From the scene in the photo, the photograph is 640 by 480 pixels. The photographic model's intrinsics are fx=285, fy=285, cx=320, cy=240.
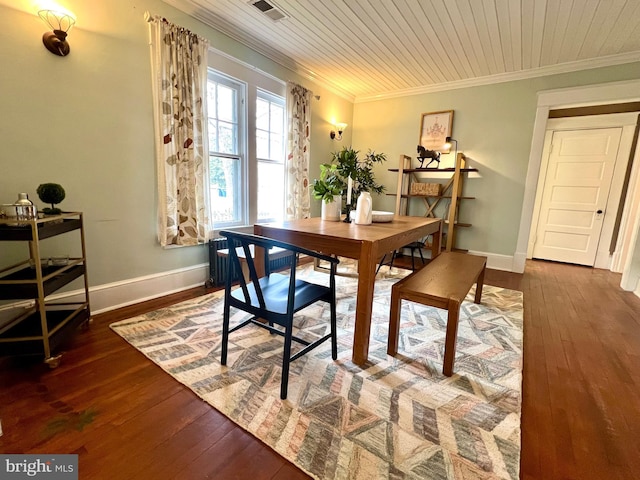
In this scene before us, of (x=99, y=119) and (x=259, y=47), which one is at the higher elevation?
(x=259, y=47)

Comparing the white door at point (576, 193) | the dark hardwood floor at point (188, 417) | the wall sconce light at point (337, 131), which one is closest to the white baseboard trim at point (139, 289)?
the dark hardwood floor at point (188, 417)

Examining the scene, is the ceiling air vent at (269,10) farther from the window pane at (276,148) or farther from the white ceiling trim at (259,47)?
the window pane at (276,148)

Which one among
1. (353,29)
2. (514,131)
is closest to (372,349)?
(353,29)

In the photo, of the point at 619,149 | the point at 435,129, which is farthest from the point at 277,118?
the point at 619,149

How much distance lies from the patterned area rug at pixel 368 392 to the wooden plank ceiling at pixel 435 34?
259 cm

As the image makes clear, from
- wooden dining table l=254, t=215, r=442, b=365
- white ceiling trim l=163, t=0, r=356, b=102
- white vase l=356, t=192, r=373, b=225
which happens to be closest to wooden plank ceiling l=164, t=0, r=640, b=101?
white ceiling trim l=163, t=0, r=356, b=102

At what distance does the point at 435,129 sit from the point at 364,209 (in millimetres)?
2831

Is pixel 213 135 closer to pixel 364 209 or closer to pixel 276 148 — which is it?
pixel 276 148

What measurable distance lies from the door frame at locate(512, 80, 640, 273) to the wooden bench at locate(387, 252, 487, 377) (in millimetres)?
2100

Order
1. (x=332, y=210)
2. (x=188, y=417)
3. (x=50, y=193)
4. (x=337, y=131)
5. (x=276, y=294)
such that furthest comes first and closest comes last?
(x=337, y=131) < (x=332, y=210) < (x=50, y=193) < (x=276, y=294) < (x=188, y=417)

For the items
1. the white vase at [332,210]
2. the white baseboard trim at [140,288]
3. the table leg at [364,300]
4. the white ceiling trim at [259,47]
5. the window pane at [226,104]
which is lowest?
the white baseboard trim at [140,288]

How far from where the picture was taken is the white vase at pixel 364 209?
2.19 meters

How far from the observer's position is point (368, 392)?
1.45 meters

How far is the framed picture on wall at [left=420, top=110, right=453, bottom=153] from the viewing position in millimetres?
4145
